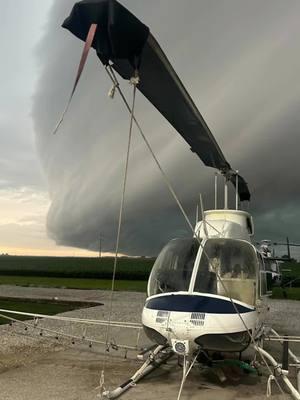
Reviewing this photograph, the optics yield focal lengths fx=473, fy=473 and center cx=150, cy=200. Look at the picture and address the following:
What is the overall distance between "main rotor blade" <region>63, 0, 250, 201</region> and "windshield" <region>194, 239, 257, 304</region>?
7.49 feet

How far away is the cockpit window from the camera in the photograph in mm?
8172

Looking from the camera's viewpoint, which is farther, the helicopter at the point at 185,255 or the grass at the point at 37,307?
the grass at the point at 37,307

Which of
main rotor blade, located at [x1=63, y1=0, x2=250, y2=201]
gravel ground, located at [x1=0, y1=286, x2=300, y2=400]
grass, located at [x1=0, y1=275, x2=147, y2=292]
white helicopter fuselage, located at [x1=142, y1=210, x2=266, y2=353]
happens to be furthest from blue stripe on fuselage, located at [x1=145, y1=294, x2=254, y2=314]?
grass, located at [x1=0, y1=275, x2=147, y2=292]

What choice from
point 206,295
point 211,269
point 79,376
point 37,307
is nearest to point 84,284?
point 37,307

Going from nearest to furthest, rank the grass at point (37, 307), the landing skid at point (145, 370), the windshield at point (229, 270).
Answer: the landing skid at point (145, 370), the windshield at point (229, 270), the grass at point (37, 307)

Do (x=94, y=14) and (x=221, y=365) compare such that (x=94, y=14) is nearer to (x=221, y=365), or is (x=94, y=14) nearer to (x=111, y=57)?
(x=111, y=57)

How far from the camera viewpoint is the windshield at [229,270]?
8031 millimetres

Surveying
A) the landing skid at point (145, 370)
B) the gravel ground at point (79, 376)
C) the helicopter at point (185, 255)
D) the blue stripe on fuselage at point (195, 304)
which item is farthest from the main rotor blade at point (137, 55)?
the gravel ground at point (79, 376)

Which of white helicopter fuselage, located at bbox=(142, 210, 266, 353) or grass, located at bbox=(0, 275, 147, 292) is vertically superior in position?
grass, located at bbox=(0, 275, 147, 292)

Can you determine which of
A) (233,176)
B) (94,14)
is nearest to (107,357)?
(233,176)

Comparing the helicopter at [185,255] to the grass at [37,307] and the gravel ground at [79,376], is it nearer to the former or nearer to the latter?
the gravel ground at [79,376]

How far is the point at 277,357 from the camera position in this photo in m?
12.5

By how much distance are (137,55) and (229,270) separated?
454 cm

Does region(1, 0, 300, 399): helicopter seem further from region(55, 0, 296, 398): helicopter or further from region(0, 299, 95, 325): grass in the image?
region(0, 299, 95, 325): grass
